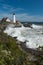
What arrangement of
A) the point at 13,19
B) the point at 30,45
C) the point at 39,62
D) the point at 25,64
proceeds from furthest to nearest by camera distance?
the point at 13,19 < the point at 30,45 < the point at 39,62 < the point at 25,64

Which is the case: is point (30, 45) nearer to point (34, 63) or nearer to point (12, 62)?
point (34, 63)

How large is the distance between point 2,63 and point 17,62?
37.0 inches

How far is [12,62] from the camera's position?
341 inches

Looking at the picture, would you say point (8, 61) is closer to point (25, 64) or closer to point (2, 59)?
point (2, 59)

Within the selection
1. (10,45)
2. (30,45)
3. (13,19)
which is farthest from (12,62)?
(13,19)

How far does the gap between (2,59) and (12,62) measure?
1.73 feet

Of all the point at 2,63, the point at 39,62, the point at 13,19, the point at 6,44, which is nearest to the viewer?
the point at 2,63

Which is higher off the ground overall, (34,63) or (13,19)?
(13,19)

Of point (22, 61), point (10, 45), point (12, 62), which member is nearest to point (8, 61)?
point (12, 62)

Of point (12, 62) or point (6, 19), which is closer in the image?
point (12, 62)

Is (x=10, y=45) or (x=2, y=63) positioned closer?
(x=2, y=63)

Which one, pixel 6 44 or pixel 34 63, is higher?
pixel 6 44

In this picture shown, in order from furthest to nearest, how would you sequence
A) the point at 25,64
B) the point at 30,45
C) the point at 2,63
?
1. the point at 30,45
2. the point at 25,64
3. the point at 2,63

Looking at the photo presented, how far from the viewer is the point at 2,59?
8641 mm
